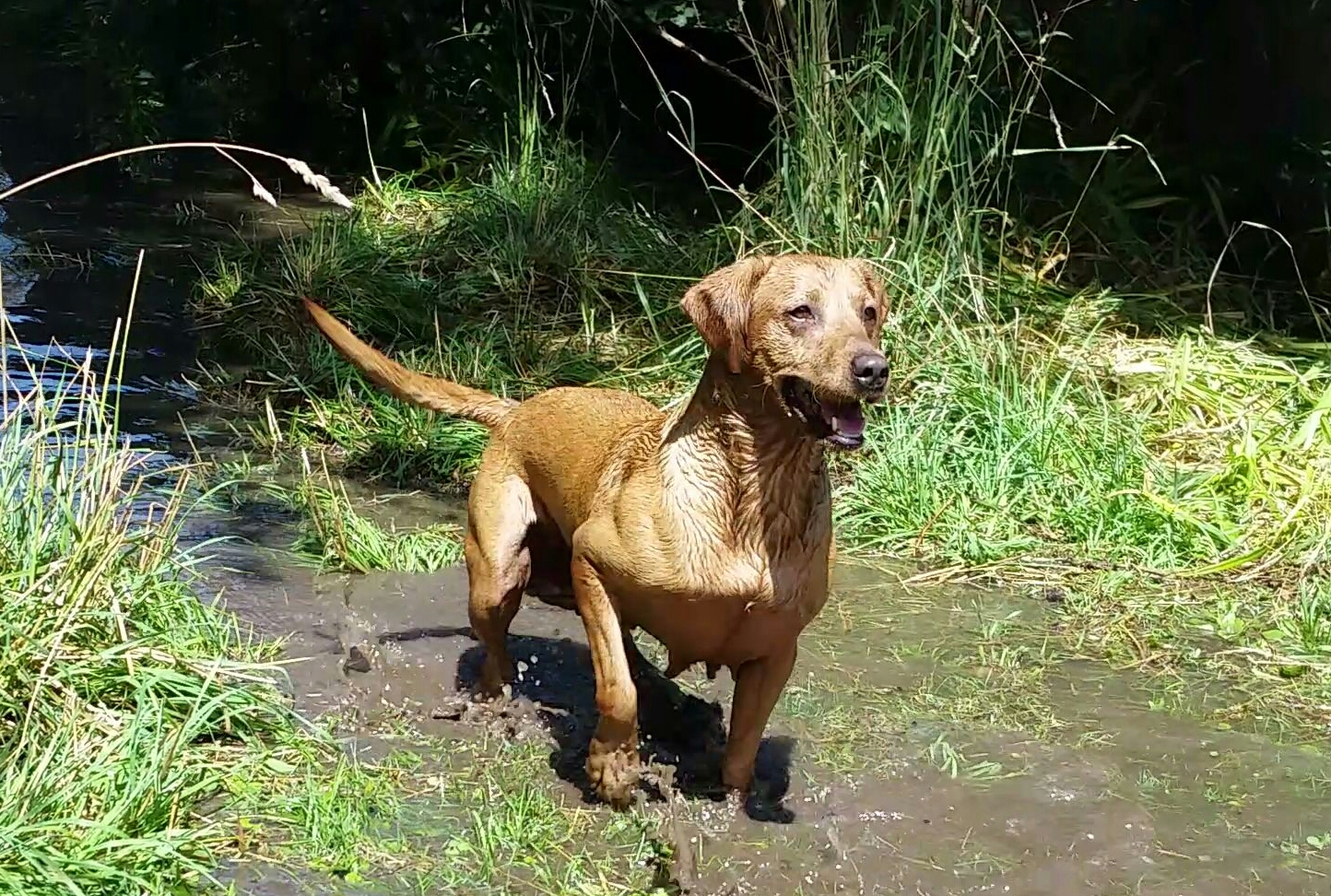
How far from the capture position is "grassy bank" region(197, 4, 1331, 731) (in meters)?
6.87

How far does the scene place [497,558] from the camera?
510cm

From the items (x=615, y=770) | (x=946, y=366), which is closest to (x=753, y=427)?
(x=615, y=770)

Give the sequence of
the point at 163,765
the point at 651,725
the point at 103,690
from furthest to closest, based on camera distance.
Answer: the point at 651,725, the point at 103,690, the point at 163,765

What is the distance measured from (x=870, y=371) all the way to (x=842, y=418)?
203 mm

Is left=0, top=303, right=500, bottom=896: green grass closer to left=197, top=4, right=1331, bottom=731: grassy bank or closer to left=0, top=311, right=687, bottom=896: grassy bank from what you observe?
left=0, top=311, right=687, bottom=896: grassy bank

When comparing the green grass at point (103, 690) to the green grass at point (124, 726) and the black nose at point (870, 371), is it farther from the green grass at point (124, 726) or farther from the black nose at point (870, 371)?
the black nose at point (870, 371)

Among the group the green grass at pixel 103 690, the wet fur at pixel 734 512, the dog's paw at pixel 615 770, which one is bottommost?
the dog's paw at pixel 615 770

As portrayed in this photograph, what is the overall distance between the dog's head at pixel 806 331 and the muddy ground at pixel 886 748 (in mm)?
1186

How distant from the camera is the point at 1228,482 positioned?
24.6 ft

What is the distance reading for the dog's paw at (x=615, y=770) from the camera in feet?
14.8

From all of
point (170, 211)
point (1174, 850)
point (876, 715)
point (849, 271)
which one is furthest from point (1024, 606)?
point (170, 211)

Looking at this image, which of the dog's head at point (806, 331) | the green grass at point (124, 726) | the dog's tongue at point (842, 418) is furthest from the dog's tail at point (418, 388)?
the dog's tongue at point (842, 418)

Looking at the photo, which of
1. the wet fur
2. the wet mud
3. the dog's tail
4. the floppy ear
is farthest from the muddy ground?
the floppy ear

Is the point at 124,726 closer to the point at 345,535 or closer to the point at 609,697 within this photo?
the point at 609,697
